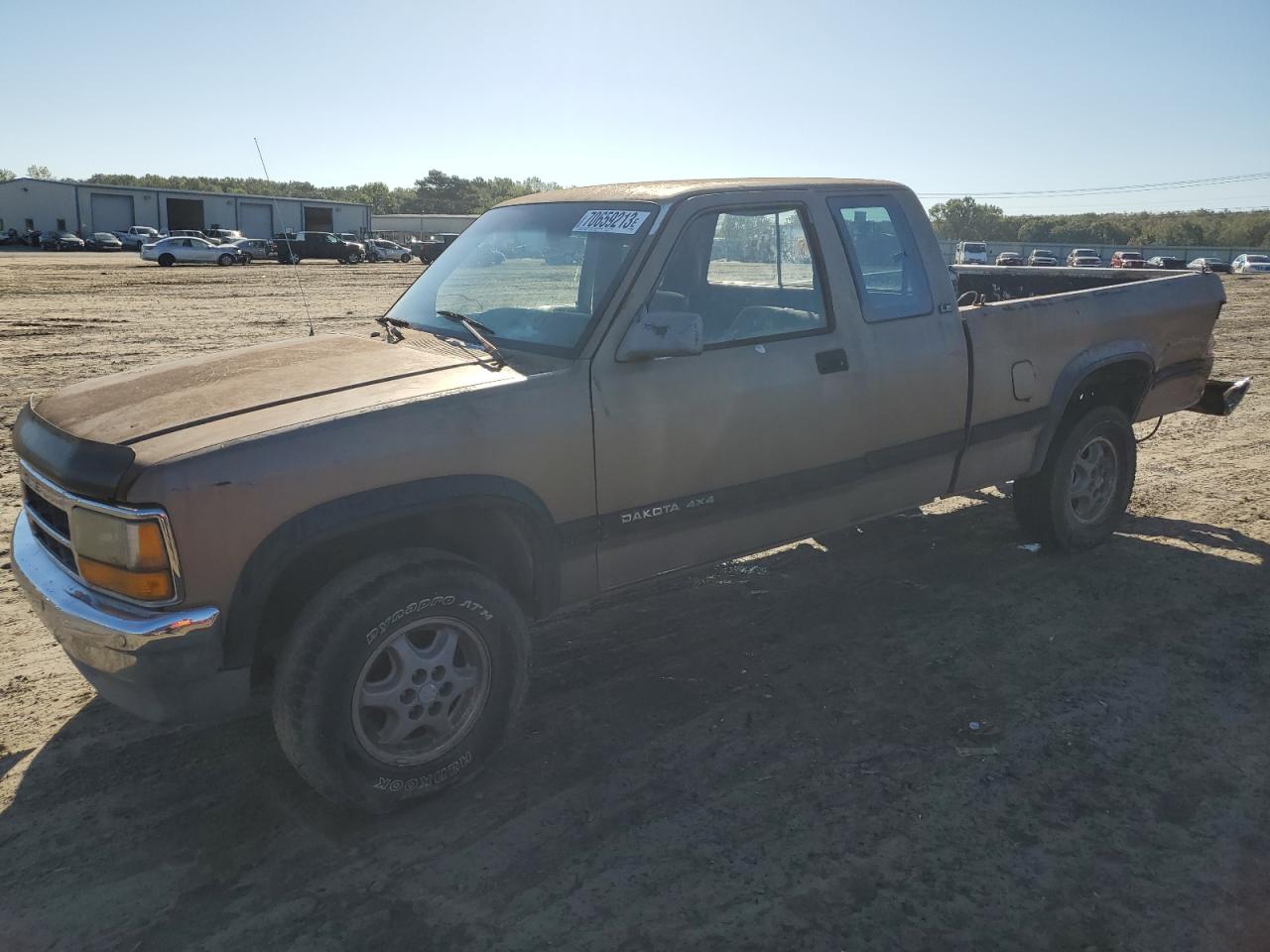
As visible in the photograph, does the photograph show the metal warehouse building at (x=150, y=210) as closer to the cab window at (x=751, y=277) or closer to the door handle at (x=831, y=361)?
the cab window at (x=751, y=277)

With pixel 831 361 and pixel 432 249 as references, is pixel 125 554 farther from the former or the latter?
pixel 432 249

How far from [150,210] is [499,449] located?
80151 mm

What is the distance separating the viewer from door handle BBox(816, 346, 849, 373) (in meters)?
4.20

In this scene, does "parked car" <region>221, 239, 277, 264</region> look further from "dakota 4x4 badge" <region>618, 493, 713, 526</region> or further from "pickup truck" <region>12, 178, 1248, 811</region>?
"dakota 4x4 badge" <region>618, 493, 713, 526</region>

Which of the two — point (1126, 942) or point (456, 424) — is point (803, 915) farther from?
point (456, 424)

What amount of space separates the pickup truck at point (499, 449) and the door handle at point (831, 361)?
0.02 meters

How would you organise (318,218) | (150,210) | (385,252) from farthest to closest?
(318,218), (150,210), (385,252)

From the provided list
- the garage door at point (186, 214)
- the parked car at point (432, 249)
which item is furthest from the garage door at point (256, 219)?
the parked car at point (432, 249)

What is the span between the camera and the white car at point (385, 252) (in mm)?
55719

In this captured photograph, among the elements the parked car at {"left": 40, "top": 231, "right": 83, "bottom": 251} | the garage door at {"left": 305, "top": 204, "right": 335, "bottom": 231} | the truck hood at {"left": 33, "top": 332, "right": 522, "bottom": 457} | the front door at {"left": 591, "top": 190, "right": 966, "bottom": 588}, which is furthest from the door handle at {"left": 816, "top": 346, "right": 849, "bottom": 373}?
the garage door at {"left": 305, "top": 204, "right": 335, "bottom": 231}

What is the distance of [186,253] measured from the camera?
4266 cm

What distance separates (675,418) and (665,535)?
487mm

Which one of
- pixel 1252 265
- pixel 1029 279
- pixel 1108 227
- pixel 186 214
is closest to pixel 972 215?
pixel 1108 227

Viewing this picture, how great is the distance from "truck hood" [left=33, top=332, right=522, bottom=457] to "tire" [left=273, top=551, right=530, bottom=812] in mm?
574
